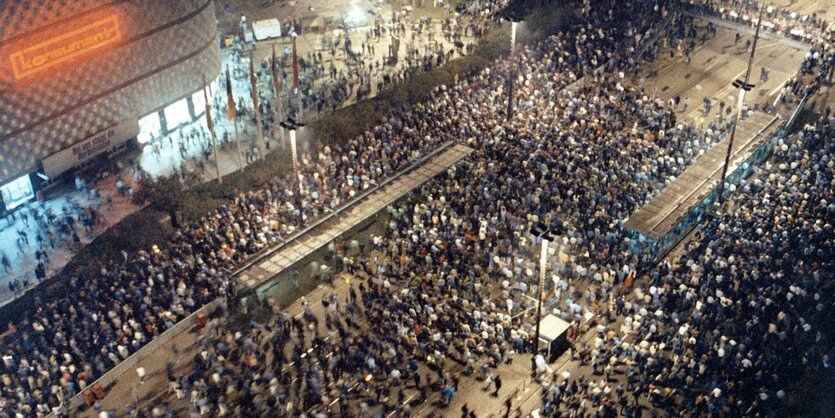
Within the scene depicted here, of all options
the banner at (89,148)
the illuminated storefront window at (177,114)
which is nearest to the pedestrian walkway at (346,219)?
the banner at (89,148)

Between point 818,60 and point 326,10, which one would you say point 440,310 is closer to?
point 818,60

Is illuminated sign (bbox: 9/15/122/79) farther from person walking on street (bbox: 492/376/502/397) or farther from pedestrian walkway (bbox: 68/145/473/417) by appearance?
person walking on street (bbox: 492/376/502/397)

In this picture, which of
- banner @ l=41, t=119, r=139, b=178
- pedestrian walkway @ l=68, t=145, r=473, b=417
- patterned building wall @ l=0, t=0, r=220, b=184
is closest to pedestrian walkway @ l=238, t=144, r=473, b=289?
pedestrian walkway @ l=68, t=145, r=473, b=417

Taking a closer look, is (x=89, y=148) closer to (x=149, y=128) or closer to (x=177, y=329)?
(x=149, y=128)

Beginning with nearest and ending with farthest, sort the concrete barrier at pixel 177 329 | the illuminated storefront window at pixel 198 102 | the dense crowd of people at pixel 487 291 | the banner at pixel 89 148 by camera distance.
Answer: the dense crowd of people at pixel 487 291
the concrete barrier at pixel 177 329
the banner at pixel 89 148
the illuminated storefront window at pixel 198 102

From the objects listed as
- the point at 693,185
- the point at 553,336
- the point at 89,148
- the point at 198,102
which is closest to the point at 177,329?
the point at 553,336

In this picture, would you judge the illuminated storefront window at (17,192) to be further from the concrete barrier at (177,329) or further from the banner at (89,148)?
the concrete barrier at (177,329)
